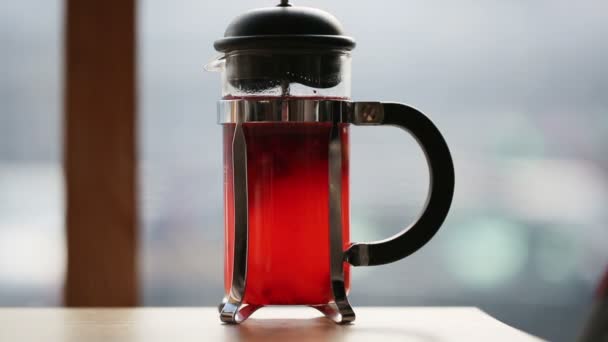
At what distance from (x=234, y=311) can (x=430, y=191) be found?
253 millimetres

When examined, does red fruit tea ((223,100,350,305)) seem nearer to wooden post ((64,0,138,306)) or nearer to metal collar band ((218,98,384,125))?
metal collar band ((218,98,384,125))

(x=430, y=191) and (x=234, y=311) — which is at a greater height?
(x=430, y=191)

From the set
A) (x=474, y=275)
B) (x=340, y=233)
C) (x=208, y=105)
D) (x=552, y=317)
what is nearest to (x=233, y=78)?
(x=340, y=233)

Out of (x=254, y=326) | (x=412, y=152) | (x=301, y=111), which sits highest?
(x=301, y=111)

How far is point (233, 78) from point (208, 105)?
91 centimetres

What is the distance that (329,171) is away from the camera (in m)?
1.02

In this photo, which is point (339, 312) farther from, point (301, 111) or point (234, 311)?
point (301, 111)

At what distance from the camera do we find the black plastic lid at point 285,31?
3.25 feet

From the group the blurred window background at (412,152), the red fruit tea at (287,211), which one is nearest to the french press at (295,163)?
the red fruit tea at (287,211)

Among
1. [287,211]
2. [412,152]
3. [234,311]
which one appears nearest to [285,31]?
[287,211]

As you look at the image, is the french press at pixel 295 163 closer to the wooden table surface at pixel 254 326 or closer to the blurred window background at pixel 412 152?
the wooden table surface at pixel 254 326

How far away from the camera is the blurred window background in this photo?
6.25ft

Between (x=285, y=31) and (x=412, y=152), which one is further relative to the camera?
(x=412, y=152)

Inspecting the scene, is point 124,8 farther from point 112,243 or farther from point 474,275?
point 474,275
